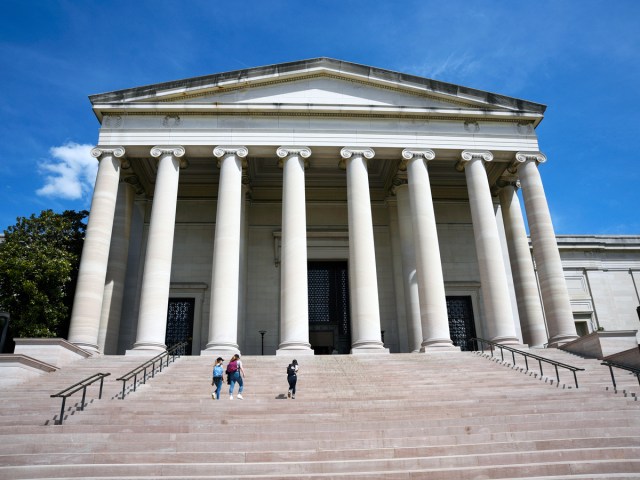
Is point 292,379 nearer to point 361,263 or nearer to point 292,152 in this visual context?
point 361,263

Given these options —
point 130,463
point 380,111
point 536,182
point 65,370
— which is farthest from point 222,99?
point 130,463

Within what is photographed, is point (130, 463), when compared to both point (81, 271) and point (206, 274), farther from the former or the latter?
point (206, 274)

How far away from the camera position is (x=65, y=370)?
1877 cm

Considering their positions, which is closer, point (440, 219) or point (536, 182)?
point (536, 182)

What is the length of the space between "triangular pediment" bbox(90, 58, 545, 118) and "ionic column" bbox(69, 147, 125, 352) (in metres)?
3.11

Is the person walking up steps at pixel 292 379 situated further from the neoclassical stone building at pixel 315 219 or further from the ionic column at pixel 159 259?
the ionic column at pixel 159 259

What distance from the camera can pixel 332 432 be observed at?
1159 centimetres

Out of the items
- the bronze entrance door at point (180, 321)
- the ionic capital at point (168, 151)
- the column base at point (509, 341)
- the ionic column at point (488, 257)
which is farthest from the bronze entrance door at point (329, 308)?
the ionic capital at point (168, 151)

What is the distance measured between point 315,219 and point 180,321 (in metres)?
10.5

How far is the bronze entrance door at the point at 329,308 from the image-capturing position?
3088 cm

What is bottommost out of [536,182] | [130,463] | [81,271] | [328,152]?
[130,463]

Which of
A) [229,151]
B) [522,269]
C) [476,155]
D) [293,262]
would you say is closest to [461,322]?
[522,269]

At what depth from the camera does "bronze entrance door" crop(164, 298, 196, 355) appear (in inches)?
1169

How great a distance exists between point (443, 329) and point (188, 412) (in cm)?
1375
